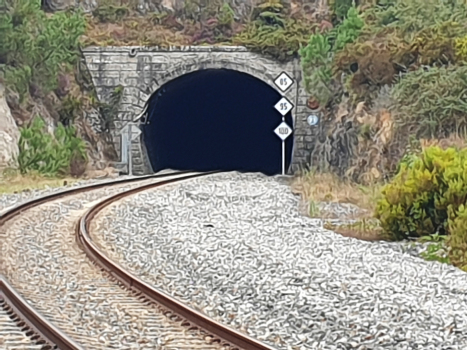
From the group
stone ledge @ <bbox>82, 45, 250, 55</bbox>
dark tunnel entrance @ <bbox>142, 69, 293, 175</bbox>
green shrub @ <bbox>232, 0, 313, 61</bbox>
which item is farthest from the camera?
dark tunnel entrance @ <bbox>142, 69, 293, 175</bbox>

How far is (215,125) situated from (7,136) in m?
15.3

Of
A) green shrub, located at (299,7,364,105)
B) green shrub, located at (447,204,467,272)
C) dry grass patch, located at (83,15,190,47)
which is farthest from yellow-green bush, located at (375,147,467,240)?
dry grass patch, located at (83,15,190,47)

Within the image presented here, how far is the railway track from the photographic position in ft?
22.8

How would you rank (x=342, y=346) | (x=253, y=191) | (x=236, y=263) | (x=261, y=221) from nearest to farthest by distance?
(x=342, y=346) < (x=236, y=263) < (x=261, y=221) < (x=253, y=191)

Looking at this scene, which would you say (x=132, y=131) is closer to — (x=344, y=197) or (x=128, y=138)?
(x=128, y=138)

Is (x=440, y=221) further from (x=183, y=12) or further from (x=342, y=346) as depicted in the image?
(x=183, y=12)

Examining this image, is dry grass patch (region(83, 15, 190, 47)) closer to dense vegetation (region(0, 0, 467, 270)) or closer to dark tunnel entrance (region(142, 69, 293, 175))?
dense vegetation (region(0, 0, 467, 270))

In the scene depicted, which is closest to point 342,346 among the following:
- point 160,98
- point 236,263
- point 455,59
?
point 236,263

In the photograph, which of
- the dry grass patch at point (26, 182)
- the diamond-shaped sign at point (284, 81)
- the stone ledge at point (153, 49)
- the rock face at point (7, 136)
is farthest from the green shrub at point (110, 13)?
the dry grass patch at point (26, 182)

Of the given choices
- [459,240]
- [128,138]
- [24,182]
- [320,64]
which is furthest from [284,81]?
[459,240]

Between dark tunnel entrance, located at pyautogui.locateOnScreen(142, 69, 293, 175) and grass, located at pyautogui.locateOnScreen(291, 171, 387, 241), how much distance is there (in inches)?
498

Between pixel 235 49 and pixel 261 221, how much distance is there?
1918cm

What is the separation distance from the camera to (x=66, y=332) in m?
7.21

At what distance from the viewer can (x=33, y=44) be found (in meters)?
30.2
